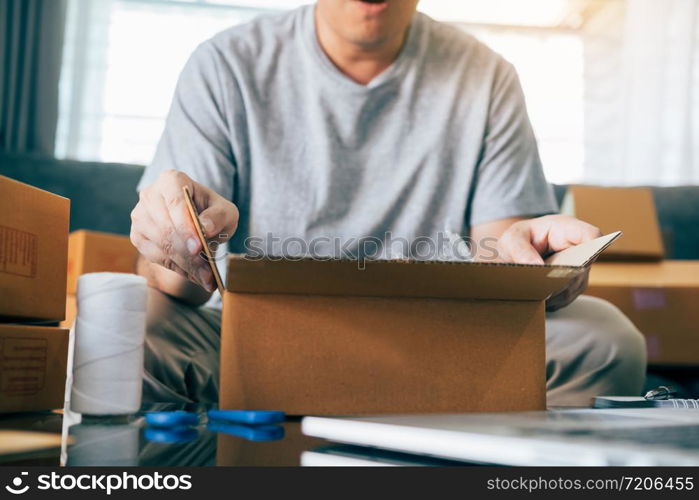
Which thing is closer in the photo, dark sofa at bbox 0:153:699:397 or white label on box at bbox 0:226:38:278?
white label on box at bbox 0:226:38:278

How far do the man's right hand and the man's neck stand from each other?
1.81 ft

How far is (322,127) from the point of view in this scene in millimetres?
1102

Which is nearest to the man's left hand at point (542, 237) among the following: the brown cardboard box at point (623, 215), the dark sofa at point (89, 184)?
the brown cardboard box at point (623, 215)

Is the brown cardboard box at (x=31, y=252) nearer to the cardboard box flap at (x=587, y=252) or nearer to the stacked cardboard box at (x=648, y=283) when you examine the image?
the cardboard box flap at (x=587, y=252)

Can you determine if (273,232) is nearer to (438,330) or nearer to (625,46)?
(438,330)

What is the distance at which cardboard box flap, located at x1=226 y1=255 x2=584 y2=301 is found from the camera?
480 mm

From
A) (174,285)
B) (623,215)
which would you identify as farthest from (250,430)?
(623,215)

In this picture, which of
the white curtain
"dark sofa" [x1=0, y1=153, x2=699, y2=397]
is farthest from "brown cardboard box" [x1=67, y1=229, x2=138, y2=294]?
the white curtain

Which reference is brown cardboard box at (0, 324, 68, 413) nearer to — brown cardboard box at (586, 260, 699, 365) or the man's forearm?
the man's forearm

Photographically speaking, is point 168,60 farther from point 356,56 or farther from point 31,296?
point 31,296

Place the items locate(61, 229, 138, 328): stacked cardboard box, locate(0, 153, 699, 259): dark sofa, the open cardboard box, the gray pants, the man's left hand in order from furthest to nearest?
1. locate(0, 153, 699, 259): dark sofa
2. locate(61, 229, 138, 328): stacked cardboard box
3. the gray pants
4. the man's left hand
5. the open cardboard box

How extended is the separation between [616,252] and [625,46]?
1.61m

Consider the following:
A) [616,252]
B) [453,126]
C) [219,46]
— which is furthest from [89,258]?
[616,252]

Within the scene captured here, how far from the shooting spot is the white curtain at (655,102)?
309 cm
